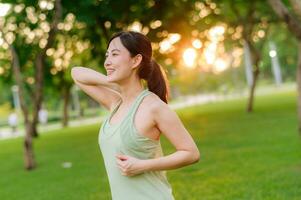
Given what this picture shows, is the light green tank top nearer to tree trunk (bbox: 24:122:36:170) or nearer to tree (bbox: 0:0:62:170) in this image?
tree (bbox: 0:0:62:170)

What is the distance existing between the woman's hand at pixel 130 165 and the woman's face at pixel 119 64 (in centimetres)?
44

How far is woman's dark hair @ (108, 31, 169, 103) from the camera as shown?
2963mm

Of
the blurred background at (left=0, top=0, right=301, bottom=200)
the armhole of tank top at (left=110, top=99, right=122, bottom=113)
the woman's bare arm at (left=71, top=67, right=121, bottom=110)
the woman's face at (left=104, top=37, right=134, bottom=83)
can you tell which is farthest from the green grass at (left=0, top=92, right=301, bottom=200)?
the woman's face at (left=104, top=37, right=134, bottom=83)

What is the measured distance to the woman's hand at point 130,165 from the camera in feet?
9.04

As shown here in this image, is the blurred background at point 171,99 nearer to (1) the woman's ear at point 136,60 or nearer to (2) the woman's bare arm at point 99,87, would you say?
(2) the woman's bare arm at point 99,87

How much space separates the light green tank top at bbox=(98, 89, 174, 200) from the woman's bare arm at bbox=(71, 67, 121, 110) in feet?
1.23

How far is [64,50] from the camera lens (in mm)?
30188

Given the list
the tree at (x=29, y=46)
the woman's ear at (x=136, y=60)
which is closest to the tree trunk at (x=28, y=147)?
the tree at (x=29, y=46)

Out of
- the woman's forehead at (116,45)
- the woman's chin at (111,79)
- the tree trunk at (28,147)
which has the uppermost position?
the woman's forehead at (116,45)

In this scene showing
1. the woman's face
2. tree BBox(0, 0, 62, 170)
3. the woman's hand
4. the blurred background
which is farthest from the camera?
tree BBox(0, 0, 62, 170)

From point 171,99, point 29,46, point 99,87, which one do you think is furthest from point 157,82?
point 29,46

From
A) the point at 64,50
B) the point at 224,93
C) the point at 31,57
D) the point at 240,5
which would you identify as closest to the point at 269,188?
the point at 31,57

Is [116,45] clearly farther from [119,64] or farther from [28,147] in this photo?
[28,147]

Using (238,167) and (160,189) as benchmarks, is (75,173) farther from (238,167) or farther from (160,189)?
(160,189)
